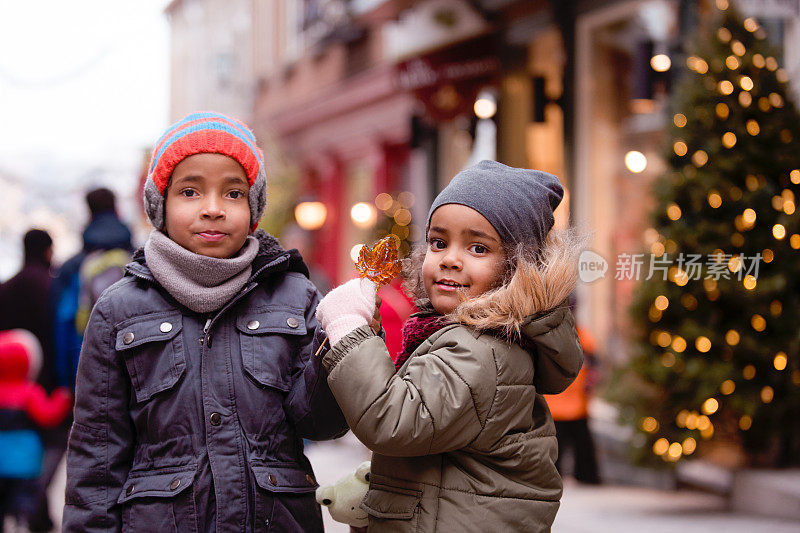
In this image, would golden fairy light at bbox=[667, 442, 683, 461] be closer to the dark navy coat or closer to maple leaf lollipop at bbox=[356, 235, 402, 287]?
the dark navy coat

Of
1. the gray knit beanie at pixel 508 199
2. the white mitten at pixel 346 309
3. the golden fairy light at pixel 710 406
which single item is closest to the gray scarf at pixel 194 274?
the white mitten at pixel 346 309

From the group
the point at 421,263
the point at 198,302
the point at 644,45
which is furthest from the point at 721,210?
the point at 198,302

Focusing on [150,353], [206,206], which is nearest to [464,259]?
[206,206]

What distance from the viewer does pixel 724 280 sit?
5.51 m

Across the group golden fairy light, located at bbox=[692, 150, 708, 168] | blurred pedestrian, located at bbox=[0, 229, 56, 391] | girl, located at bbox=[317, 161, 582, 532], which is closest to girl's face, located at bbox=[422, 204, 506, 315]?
girl, located at bbox=[317, 161, 582, 532]

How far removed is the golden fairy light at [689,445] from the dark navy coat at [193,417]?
4259mm

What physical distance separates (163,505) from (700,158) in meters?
4.66

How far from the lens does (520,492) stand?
216 cm

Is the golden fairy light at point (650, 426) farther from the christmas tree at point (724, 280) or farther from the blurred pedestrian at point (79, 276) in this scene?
the blurred pedestrian at point (79, 276)

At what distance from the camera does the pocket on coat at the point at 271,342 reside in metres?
2.42

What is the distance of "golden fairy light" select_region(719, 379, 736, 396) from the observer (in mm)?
5977

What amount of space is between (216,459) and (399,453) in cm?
50

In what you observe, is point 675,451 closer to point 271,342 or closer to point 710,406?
point 710,406

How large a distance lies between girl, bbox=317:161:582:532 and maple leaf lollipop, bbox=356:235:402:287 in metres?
0.04
